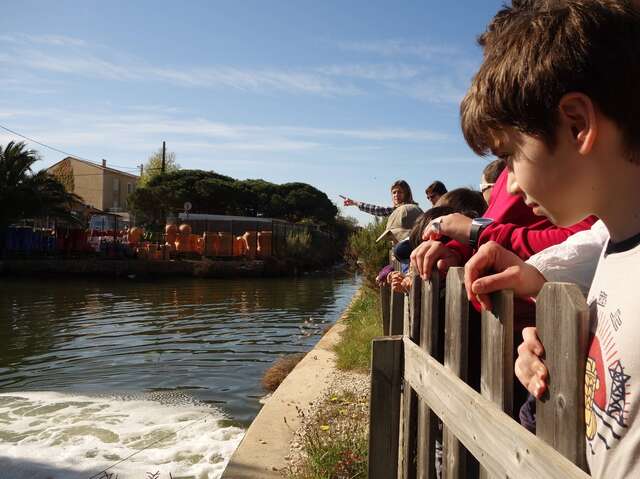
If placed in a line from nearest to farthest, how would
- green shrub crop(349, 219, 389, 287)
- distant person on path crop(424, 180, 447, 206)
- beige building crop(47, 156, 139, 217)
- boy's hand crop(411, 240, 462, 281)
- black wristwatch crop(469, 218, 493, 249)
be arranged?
black wristwatch crop(469, 218, 493, 249)
boy's hand crop(411, 240, 462, 281)
distant person on path crop(424, 180, 447, 206)
green shrub crop(349, 219, 389, 287)
beige building crop(47, 156, 139, 217)

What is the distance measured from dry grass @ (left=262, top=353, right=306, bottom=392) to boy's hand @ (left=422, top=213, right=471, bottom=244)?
522cm

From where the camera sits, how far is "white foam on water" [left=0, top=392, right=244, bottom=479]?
436 centimetres

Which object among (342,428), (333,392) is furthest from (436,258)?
(333,392)

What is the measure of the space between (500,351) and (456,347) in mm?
329

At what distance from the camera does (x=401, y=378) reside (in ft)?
7.67

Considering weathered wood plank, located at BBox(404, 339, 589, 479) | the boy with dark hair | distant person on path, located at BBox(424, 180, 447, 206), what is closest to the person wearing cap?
distant person on path, located at BBox(424, 180, 447, 206)

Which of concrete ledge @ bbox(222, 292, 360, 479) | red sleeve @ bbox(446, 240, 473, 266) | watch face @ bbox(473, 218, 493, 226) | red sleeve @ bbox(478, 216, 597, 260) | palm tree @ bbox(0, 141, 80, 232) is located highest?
palm tree @ bbox(0, 141, 80, 232)

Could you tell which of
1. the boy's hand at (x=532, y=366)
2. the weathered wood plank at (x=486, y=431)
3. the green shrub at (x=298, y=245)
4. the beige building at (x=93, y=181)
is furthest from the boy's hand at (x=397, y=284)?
the beige building at (x=93, y=181)

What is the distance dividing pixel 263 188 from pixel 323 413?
4338 centimetres

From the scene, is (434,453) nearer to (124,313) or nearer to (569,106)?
(569,106)

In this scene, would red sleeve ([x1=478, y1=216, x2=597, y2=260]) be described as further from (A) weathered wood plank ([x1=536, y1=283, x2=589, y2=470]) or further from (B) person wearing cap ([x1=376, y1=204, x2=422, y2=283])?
(B) person wearing cap ([x1=376, y1=204, x2=422, y2=283])

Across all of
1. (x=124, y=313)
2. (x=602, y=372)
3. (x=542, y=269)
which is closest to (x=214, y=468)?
(x=542, y=269)

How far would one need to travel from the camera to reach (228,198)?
44219mm

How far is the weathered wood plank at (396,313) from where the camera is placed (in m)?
3.52
